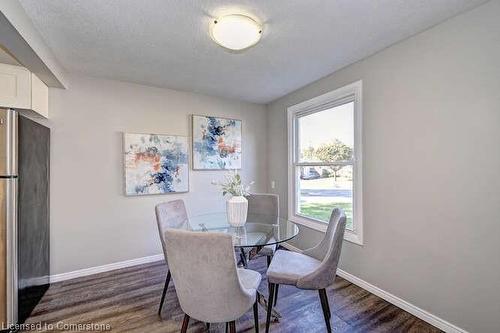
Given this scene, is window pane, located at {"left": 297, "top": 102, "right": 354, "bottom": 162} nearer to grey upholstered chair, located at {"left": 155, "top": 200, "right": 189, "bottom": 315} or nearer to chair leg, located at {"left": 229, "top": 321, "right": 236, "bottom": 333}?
grey upholstered chair, located at {"left": 155, "top": 200, "right": 189, "bottom": 315}

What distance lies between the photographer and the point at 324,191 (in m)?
3.01

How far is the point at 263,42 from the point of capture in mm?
2064

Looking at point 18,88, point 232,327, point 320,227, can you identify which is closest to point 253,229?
point 232,327

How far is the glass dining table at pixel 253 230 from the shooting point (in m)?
1.88

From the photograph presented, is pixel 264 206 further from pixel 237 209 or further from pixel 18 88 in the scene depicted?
pixel 18 88

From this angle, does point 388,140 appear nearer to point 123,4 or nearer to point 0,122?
point 123,4

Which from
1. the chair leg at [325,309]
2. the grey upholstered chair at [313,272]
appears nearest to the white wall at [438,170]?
the grey upholstered chair at [313,272]

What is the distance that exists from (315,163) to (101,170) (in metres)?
2.79

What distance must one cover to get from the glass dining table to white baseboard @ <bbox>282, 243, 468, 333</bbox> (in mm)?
953

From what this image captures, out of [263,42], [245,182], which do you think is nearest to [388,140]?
[263,42]

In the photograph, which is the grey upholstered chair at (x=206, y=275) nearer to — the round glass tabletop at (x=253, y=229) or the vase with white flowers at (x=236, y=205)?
the round glass tabletop at (x=253, y=229)

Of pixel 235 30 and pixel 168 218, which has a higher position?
pixel 235 30

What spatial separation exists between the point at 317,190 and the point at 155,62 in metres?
2.53

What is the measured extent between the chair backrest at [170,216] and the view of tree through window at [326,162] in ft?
5.82
